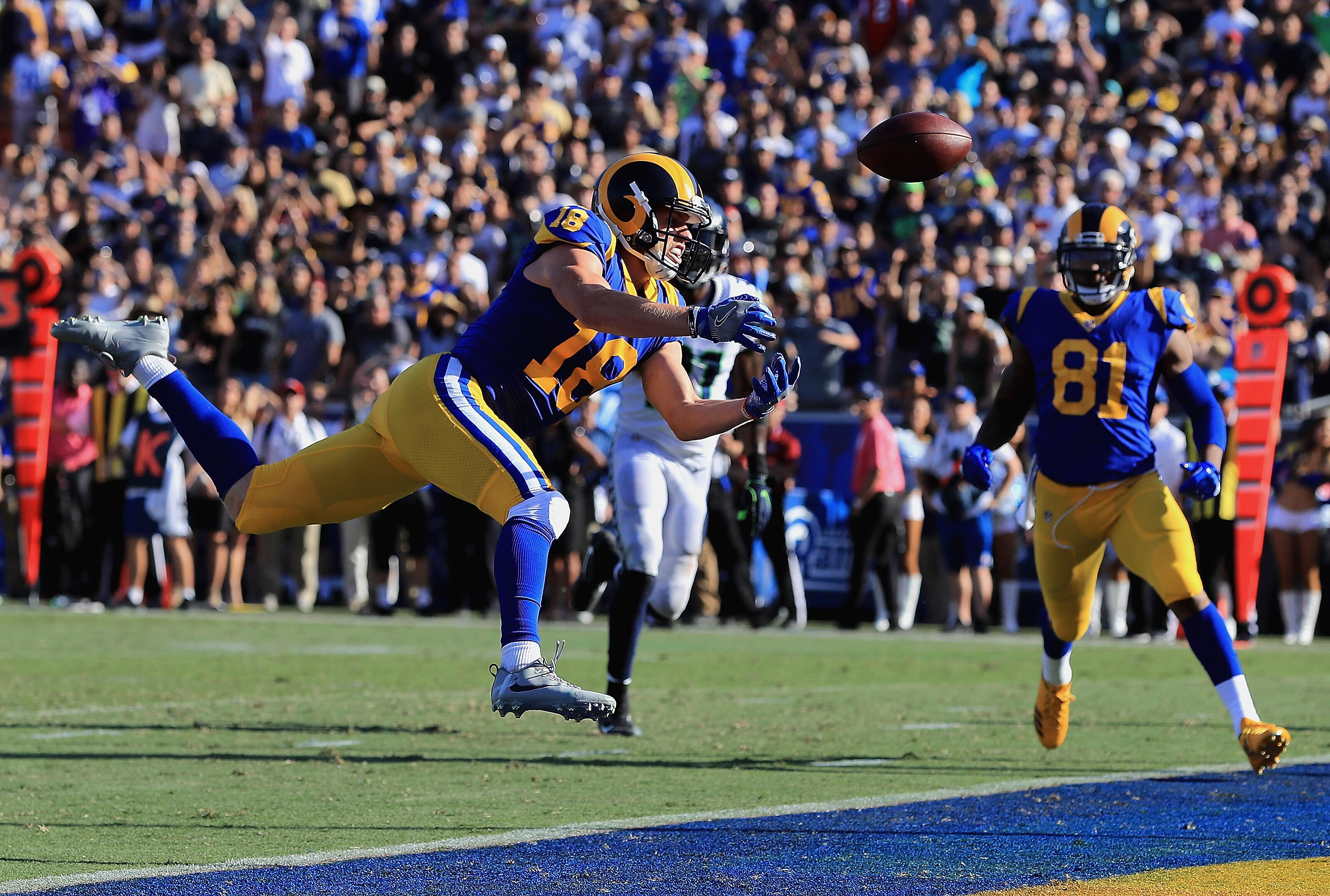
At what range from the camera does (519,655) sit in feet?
15.7

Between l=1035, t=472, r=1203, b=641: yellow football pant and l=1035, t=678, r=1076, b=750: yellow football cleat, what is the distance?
7.8 inches

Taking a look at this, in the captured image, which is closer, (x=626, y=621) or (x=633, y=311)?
(x=633, y=311)

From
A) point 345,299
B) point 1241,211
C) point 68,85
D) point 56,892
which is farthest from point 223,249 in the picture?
point 56,892

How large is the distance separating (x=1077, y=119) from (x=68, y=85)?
11.0m

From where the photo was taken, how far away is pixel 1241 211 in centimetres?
1473

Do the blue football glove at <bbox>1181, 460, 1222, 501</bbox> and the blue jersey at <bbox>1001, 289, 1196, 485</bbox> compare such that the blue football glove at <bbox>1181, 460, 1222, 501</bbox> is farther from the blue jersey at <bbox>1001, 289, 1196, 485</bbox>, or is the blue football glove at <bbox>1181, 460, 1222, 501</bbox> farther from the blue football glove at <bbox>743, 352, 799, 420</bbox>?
the blue football glove at <bbox>743, 352, 799, 420</bbox>

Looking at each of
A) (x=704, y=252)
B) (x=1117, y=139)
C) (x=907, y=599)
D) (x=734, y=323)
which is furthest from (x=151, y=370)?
(x=1117, y=139)

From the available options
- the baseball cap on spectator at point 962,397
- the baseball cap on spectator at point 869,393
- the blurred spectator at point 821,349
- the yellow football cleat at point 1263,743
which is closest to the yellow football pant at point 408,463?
the yellow football cleat at point 1263,743


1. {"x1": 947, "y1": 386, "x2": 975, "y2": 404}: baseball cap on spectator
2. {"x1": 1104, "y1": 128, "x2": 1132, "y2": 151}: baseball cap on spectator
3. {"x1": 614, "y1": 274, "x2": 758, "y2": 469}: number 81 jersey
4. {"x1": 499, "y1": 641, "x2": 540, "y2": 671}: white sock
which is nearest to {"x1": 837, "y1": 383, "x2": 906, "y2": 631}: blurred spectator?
{"x1": 947, "y1": 386, "x2": 975, "y2": 404}: baseball cap on spectator

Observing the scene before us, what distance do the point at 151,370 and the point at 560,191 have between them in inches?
430

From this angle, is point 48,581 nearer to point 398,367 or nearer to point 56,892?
point 398,367

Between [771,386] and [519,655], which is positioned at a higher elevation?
[771,386]

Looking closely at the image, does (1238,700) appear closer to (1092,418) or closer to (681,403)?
(1092,418)

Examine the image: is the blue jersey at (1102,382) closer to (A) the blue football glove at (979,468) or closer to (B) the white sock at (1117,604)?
(A) the blue football glove at (979,468)
